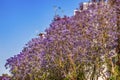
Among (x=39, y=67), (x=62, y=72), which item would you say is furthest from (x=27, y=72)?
(x=62, y=72)

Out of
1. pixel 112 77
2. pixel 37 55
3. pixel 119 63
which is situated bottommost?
pixel 112 77

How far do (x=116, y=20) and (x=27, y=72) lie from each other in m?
6.95

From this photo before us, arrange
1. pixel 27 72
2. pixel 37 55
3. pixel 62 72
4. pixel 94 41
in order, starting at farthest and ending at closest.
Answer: pixel 27 72 → pixel 37 55 → pixel 62 72 → pixel 94 41

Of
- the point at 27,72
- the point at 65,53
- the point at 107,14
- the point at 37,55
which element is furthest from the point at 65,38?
the point at 27,72

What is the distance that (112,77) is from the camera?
63.2 feet

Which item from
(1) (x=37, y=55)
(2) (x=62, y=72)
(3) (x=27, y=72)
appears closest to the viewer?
(2) (x=62, y=72)

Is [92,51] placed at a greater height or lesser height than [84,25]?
lesser

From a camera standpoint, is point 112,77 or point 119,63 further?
point 119,63

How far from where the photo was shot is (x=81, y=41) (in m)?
18.6

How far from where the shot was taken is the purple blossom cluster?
1827cm

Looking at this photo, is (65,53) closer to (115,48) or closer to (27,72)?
(115,48)

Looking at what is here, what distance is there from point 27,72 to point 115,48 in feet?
20.2

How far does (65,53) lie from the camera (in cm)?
1927

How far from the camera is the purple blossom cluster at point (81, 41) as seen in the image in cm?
1827
